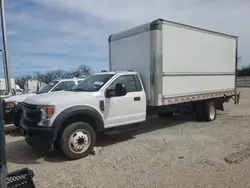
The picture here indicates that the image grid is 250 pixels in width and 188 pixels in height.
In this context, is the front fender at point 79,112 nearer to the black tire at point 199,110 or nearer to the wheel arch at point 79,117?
the wheel arch at point 79,117

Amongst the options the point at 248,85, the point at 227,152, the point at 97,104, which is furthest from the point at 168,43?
the point at 248,85

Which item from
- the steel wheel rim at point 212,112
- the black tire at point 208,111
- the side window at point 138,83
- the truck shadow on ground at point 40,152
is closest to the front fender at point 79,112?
the truck shadow on ground at point 40,152

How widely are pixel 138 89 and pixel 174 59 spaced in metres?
1.63

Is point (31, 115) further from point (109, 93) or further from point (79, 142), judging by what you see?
point (109, 93)

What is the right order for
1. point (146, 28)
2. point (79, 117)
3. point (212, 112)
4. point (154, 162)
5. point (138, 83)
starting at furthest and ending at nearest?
point (212, 112)
point (146, 28)
point (138, 83)
point (79, 117)
point (154, 162)

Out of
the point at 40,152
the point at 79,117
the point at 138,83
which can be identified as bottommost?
the point at 40,152

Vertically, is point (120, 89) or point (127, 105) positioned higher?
point (120, 89)

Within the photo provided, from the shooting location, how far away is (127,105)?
6969 millimetres

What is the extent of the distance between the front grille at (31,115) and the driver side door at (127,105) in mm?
1657

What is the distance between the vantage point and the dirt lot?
4473 millimetres

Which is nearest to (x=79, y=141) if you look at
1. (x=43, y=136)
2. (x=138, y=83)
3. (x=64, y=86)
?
(x=43, y=136)

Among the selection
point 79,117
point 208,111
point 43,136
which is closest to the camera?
point 43,136

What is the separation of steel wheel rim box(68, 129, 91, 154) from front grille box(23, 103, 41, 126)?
2.83 feet

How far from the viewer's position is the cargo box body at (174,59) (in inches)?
293
